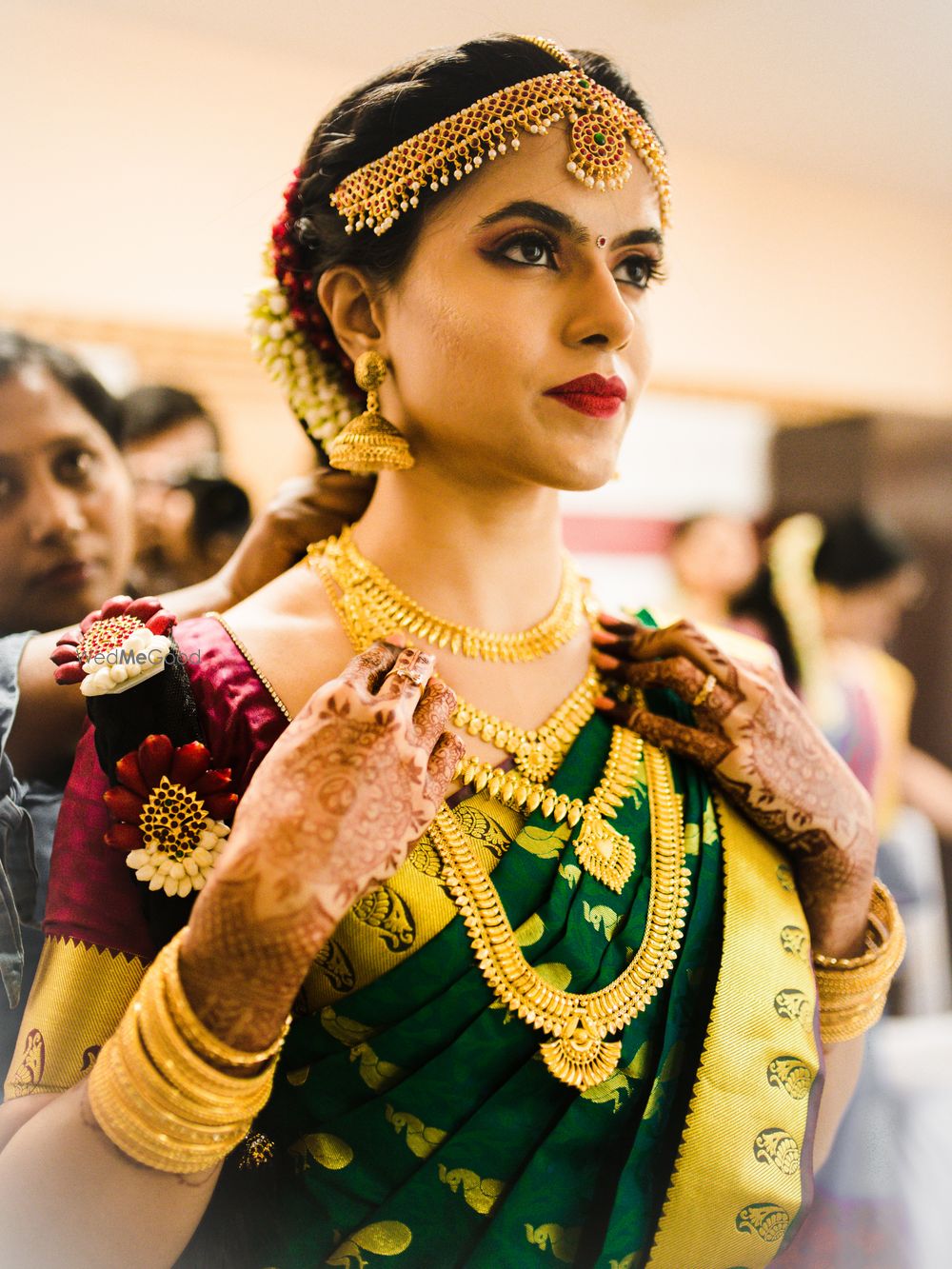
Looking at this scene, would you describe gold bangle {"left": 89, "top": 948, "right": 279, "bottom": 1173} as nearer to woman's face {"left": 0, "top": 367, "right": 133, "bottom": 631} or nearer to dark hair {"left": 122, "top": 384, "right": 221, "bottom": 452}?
woman's face {"left": 0, "top": 367, "right": 133, "bottom": 631}

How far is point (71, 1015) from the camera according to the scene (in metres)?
0.69

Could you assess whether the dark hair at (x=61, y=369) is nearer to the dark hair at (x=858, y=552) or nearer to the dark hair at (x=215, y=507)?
the dark hair at (x=215, y=507)

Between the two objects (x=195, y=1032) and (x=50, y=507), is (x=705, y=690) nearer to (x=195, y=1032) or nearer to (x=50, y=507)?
(x=195, y=1032)

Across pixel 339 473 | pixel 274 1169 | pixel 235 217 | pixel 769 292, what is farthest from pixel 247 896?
pixel 769 292

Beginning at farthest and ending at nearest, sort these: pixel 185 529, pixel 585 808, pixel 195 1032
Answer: pixel 185 529 < pixel 585 808 < pixel 195 1032

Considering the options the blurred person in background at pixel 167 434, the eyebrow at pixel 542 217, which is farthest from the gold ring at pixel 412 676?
the blurred person in background at pixel 167 434

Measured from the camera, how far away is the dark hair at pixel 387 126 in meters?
0.75

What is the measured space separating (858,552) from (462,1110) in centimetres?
195

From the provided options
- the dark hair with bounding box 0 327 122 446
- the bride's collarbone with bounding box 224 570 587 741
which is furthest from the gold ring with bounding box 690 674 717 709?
the dark hair with bounding box 0 327 122 446

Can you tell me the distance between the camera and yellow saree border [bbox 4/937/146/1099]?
69cm

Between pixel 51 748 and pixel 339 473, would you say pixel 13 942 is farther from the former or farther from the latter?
pixel 339 473

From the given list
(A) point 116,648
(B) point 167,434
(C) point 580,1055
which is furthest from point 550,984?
(B) point 167,434

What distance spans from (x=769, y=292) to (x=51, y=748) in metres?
1.37

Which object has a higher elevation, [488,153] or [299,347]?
[488,153]
